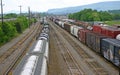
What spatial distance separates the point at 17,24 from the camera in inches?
3479

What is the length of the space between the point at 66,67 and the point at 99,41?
861 cm

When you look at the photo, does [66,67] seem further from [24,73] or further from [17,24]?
[17,24]

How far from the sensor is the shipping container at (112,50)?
28.7 meters

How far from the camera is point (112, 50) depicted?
100 feet

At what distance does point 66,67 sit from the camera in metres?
32.2

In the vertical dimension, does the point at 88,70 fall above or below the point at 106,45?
below

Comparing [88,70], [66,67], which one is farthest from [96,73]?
[66,67]

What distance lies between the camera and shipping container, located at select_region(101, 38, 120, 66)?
2868 centimetres

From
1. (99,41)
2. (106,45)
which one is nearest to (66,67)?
(106,45)

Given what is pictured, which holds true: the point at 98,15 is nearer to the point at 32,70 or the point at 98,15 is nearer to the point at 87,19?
the point at 87,19

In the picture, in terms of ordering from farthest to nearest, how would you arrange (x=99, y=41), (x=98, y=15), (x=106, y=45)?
(x=98, y=15) → (x=99, y=41) → (x=106, y=45)

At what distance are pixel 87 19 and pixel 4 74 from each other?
149m

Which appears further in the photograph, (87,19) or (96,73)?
(87,19)

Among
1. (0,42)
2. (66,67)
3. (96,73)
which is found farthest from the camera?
(0,42)
